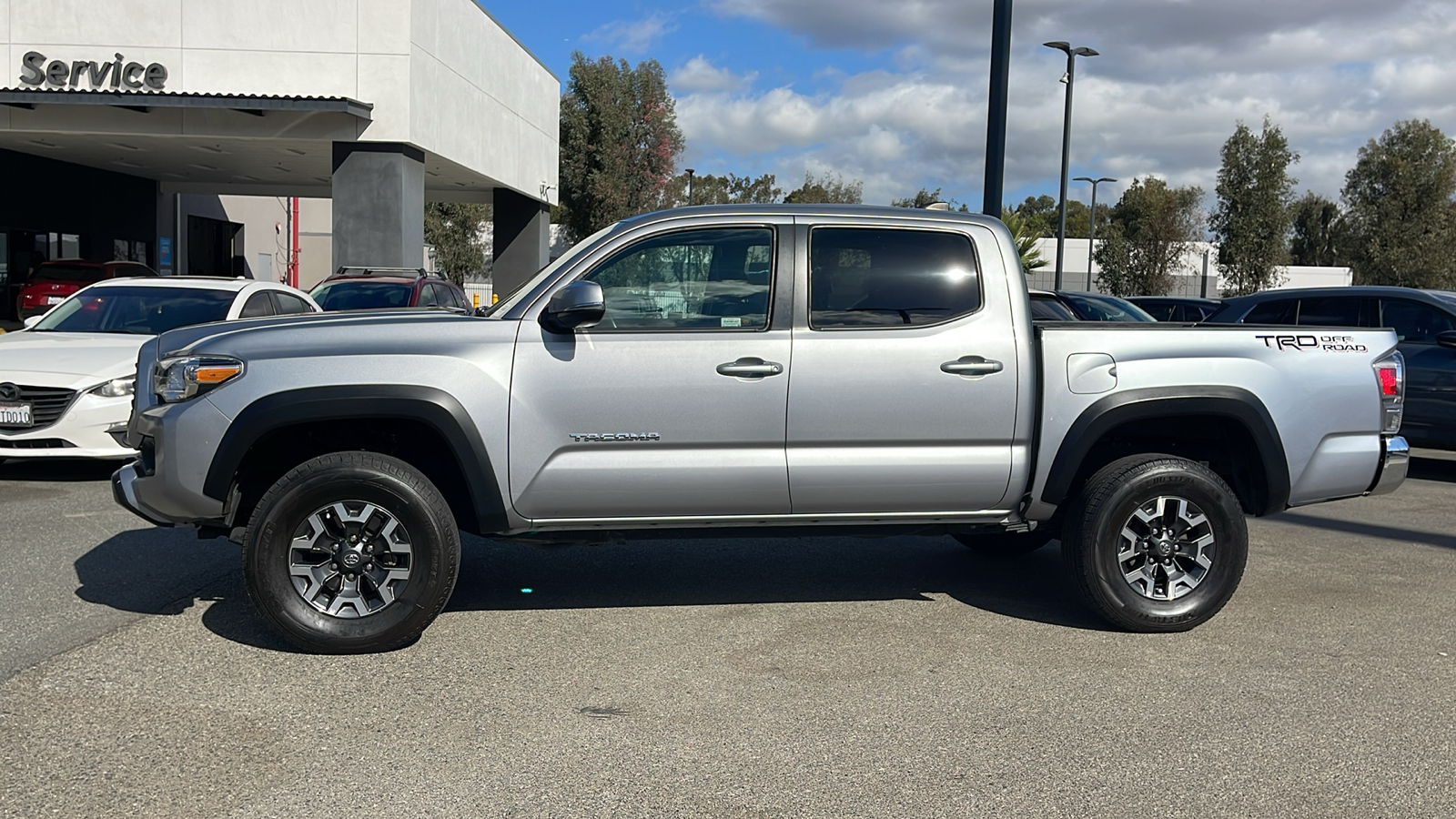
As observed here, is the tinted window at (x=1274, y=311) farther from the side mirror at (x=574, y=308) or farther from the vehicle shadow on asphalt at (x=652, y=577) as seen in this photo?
the side mirror at (x=574, y=308)

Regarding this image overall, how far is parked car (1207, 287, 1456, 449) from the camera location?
10.7 meters

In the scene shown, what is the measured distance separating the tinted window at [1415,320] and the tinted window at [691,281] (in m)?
8.01

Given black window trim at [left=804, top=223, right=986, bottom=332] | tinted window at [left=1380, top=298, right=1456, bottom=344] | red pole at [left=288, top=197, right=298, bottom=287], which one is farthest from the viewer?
red pole at [left=288, top=197, right=298, bottom=287]

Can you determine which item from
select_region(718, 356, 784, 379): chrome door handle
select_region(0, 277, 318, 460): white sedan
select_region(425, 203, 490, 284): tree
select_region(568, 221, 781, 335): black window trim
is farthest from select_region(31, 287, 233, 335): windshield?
select_region(425, 203, 490, 284): tree

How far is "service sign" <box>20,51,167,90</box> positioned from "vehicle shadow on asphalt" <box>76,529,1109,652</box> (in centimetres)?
1708

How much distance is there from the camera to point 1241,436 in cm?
590

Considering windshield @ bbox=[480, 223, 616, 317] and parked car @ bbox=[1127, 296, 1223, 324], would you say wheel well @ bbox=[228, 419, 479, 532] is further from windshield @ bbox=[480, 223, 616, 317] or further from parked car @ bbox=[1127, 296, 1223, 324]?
parked car @ bbox=[1127, 296, 1223, 324]

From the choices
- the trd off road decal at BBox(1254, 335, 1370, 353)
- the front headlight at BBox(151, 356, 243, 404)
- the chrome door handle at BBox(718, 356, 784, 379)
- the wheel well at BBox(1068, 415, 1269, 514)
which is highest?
the trd off road decal at BBox(1254, 335, 1370, 353)

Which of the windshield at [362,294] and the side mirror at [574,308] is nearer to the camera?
the side mirror at [574,308]

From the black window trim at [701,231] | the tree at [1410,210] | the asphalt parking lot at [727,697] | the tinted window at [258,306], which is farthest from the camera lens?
the tree at [1410,210]

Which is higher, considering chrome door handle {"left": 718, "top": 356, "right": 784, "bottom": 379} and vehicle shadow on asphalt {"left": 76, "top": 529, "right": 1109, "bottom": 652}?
chrome door handle {"left": 718, "top": 356, "right": 784, "bottom": 379}

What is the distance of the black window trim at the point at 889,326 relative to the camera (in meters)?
5.50

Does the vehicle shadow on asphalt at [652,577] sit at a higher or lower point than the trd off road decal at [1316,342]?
lower

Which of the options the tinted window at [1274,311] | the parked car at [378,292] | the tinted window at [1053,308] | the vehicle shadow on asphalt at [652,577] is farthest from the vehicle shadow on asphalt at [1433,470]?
the parked car at [378,292]
